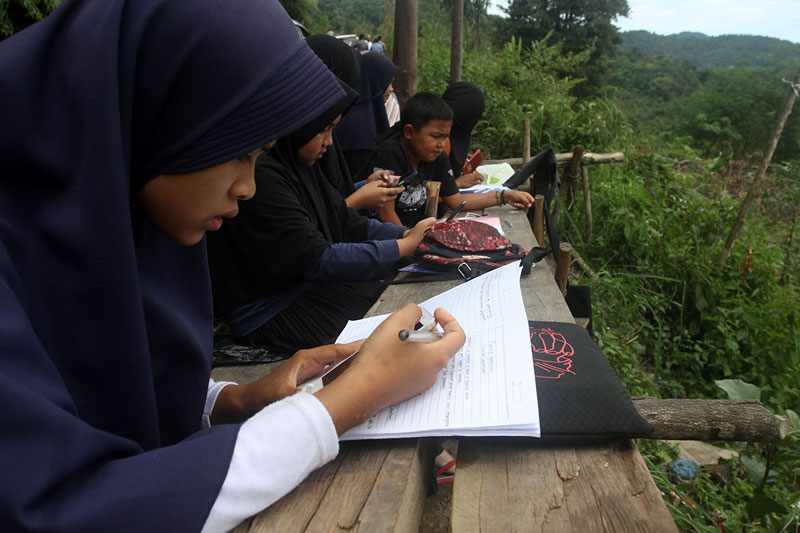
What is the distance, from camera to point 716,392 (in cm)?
355

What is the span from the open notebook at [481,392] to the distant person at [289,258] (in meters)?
0.87

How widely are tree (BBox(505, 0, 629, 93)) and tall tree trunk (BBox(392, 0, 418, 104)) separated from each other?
901 inches

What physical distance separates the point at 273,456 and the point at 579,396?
0.50m

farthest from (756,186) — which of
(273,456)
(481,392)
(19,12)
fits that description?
(19,12)

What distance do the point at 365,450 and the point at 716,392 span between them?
145 inches

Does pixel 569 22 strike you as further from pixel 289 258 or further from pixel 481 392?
pixel 481 392

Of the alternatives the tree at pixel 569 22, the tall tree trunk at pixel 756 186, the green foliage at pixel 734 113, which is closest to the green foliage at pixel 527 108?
the tall tree trunk at pixel 756 186

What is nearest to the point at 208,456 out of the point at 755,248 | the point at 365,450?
the point at 365,450

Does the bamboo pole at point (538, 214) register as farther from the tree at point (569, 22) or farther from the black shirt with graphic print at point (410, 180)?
the tree at point (569, 22)

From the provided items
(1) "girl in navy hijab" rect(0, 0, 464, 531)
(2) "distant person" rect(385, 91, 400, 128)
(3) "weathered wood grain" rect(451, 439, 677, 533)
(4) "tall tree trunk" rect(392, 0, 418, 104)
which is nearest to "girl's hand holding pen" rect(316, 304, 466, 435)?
(1) "girl in navy hijab" rect(0, 0, 464, 531)

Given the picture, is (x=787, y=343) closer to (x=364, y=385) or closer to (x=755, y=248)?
(x=755, y=248)

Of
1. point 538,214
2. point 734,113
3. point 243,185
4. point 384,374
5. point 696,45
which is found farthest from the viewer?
point 696,45

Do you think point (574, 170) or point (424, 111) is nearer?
point (424, 111)

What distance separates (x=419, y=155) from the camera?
3.27 metres
